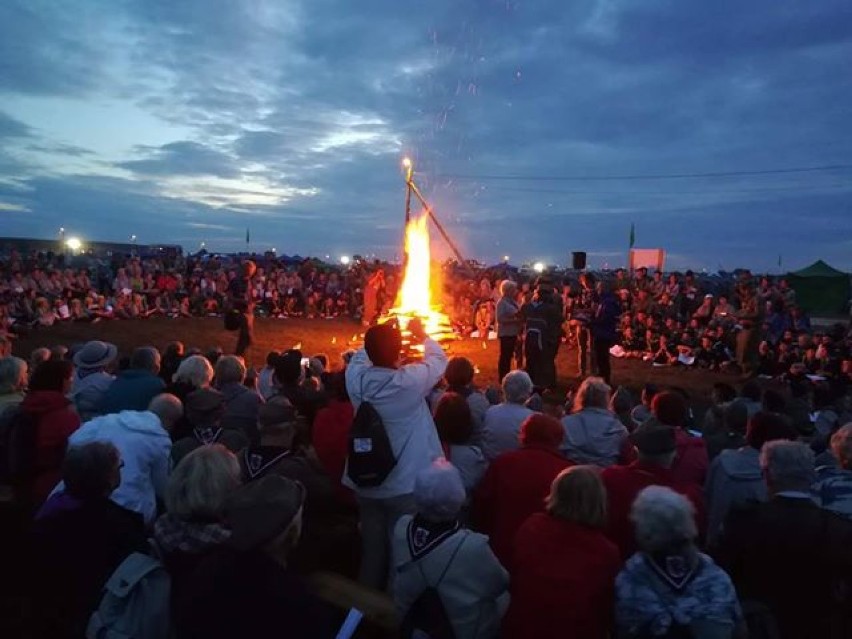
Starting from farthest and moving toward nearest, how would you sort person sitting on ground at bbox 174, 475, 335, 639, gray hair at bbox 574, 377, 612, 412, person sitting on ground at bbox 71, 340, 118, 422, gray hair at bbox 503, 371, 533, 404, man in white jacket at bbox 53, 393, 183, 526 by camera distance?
person sitting on ground at bbox 71, 340, 118, 422
gray hair at bbox 503, 371, 533, 404
gray hair at bbox 574, 377, 612, 412
man in white jacket at bbox 53, 393, 183, 526
person sitting on ground at bbox 174, 475, 335, 639

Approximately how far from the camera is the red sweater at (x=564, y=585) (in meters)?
3.19

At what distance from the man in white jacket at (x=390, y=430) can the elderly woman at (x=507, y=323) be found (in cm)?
783

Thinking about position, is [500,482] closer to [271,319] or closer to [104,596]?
[104,596]

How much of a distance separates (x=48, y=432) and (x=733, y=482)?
15.1ft

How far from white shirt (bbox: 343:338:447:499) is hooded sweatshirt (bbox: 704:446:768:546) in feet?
6.23

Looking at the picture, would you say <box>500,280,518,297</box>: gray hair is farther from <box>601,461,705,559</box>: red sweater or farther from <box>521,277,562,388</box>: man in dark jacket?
<box>601,461,705,559</box>: red sweater

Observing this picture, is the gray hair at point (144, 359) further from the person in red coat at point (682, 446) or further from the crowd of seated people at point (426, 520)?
the person in red coat at point (682, 446)

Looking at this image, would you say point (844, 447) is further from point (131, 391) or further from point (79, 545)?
point (131, 391)

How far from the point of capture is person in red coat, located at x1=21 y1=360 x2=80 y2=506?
15.5ft

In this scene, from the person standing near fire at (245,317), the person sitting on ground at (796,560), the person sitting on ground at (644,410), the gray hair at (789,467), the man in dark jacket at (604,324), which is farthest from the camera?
the person standing near fire at (245,317)

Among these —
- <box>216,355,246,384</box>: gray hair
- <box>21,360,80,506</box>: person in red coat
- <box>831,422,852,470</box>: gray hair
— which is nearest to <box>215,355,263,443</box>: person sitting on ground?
<box>216,355,246,384</box>: gray hair

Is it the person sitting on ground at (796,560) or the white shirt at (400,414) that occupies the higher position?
the white shirt at (400,414)

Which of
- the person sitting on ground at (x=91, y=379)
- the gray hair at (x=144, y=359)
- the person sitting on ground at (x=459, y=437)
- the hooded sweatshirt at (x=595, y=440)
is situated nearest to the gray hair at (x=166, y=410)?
the person sitting on ground at (x=91, y=379)

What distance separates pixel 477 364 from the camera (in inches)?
613
